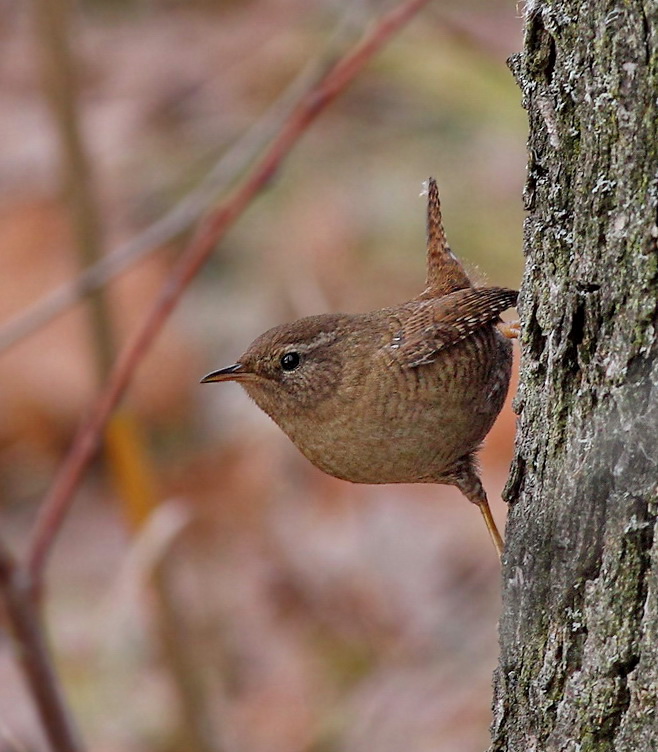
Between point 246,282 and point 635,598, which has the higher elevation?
point 246,282

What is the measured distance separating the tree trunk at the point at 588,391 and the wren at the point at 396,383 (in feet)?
2.22

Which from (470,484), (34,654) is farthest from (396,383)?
(34,654)

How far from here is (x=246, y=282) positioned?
26.4ft

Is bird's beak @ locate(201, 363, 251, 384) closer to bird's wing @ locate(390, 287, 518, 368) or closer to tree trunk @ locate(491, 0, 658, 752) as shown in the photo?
bird's wing @ locate(390, 287, 518, 368)

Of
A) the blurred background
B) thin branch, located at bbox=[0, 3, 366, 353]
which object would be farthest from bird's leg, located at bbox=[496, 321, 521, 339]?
thin branch, located at bbox=[0, 3, 366, 353]

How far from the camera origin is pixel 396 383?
2.79 meters

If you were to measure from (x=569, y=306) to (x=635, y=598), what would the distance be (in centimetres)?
46

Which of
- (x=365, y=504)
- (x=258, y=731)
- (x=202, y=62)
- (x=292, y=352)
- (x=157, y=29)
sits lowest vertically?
(x=258, y=731)

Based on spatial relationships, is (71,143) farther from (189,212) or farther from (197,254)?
(197,254)

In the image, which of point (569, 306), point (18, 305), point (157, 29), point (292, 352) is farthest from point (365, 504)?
point (157, 29)

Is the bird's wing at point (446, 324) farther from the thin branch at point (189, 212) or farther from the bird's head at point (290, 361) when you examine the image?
the thin branch at point (189, 212)

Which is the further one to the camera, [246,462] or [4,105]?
[4,105]

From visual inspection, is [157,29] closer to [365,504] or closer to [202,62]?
[202,62]

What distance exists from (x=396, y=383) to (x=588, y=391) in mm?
981
